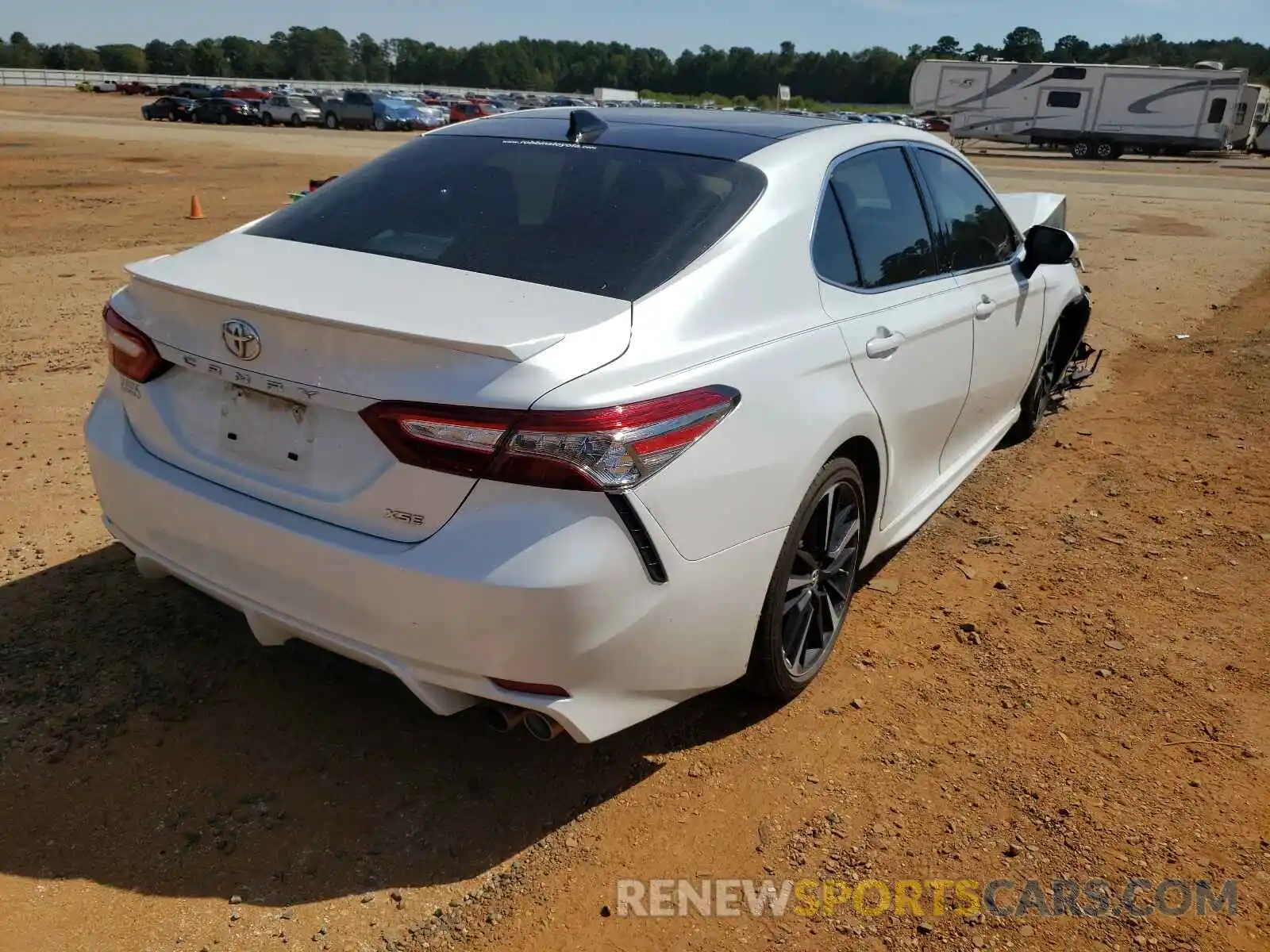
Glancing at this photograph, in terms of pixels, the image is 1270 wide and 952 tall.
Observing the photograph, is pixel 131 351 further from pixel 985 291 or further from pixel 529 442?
pixel 985 291

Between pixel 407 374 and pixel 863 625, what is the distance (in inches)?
87.5

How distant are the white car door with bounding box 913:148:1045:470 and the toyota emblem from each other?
8.82 feet

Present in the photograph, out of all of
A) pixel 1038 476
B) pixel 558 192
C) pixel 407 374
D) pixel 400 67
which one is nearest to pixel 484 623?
pixel 407 374

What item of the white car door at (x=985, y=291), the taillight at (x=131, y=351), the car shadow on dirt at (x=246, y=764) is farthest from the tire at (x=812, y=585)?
the taillight at (x=131, y=351)

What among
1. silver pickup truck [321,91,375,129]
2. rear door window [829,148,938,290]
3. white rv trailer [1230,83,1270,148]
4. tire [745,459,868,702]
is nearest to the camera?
tire [745,459,868,702]

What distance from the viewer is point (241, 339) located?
8.41 ft

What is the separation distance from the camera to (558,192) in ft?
10.5

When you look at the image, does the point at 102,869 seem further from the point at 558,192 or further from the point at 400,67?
the point at 400,67

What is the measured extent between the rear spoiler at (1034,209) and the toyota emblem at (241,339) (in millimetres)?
5176

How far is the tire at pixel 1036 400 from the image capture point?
5684mm

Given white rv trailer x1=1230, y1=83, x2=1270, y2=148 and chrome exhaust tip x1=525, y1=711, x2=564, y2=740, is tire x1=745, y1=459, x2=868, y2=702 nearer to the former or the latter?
chrome exhaust tip x1=525, y1=711, x2=564, y2=740

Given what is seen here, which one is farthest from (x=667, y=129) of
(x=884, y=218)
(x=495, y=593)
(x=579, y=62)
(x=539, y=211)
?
(x=579, y=62)

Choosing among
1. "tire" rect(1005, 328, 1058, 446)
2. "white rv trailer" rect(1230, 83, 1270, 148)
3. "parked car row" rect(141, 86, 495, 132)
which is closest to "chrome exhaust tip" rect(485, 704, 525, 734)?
"tire" rect(1005, 328, 1058, 446)

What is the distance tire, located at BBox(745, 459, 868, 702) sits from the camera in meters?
2.94
